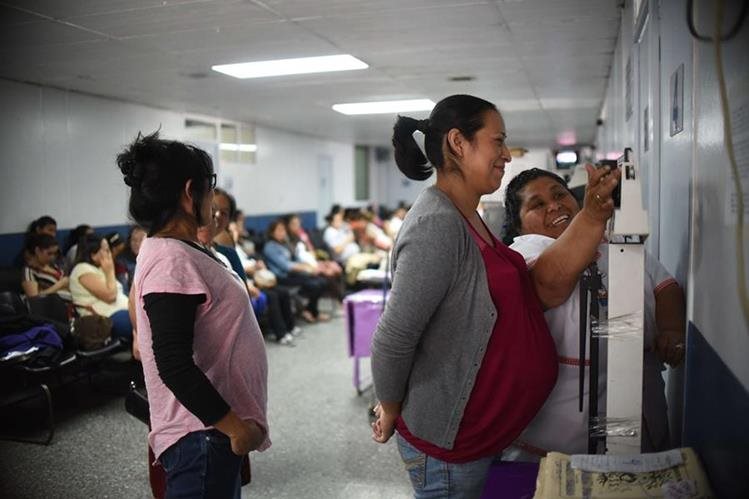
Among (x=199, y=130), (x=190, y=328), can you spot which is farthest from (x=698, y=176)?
(x=199, y=130)

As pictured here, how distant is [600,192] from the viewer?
1272 mm

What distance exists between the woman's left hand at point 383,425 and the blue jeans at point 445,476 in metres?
0.05

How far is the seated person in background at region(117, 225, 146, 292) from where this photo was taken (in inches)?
197

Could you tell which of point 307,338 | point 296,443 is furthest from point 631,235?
point 307,338

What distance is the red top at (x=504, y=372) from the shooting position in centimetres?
129

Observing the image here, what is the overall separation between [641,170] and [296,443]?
91.3 inches

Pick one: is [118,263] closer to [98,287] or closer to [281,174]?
[98,287]

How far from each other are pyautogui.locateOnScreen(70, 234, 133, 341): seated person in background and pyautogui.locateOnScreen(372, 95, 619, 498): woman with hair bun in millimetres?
3460

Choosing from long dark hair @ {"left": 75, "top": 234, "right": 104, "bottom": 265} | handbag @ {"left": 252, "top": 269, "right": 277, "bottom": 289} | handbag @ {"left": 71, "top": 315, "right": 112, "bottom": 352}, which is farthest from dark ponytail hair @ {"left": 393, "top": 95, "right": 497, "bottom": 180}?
handbag @ {"left": 252, "top": 269, "right": 277, "bottom": 289}

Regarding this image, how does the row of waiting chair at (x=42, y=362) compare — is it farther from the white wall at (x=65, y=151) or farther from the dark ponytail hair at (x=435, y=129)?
the dark ponytail hair at (x=435, y=129)

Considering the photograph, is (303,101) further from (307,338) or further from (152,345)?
(152,345)

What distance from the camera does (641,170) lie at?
293cm

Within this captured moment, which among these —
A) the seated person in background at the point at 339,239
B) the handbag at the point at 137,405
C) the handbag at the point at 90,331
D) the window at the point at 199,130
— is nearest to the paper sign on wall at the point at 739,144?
the handbag at the point at 137,405

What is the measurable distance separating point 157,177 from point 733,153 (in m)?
1.15
